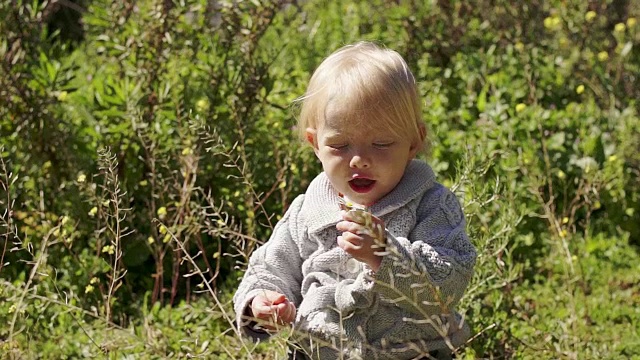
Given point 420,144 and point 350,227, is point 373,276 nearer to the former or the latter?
point 350,227

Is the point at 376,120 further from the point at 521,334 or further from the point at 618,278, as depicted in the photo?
the point at 618,278

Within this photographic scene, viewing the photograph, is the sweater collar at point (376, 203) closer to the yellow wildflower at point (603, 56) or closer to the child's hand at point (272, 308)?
the child's hand at point (272, 308)

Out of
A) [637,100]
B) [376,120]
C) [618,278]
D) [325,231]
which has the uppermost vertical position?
[376,120]

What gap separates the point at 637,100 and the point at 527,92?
0.62 metres

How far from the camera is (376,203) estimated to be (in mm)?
2729

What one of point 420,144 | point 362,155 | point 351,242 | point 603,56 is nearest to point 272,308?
point 351,242

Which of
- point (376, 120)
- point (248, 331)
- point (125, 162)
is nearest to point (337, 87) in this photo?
point (376, 120)

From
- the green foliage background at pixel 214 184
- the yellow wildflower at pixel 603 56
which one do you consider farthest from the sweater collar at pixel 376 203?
the yellow wildflower at pixel 603 56

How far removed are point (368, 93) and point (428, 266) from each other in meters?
0.47

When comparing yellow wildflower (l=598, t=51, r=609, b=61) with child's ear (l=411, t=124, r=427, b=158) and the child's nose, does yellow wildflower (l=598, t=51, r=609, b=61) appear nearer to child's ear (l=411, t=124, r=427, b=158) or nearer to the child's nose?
child's ear (l=411, t=124, r=427, b=158)

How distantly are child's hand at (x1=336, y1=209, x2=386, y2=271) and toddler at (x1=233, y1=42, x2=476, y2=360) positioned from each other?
0.02 metres

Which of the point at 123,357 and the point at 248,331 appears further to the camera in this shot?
the point at 123,357

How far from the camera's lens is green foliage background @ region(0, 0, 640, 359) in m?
3.56

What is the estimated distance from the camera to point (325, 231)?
2.78 meters
